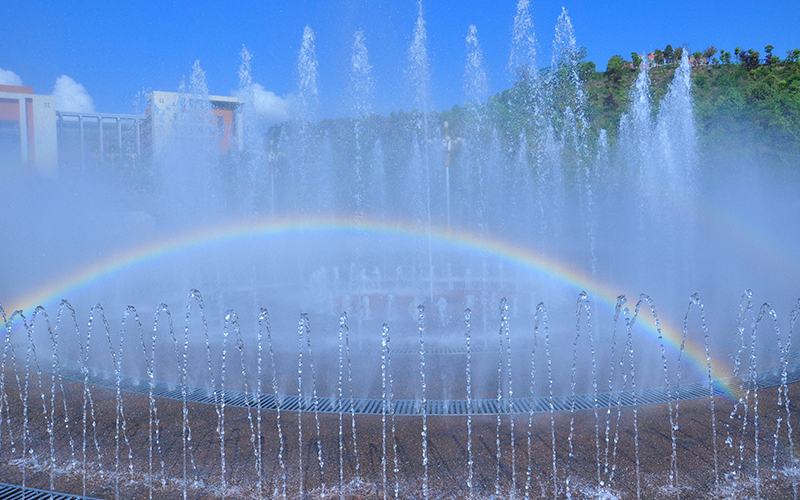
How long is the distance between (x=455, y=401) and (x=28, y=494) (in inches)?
140

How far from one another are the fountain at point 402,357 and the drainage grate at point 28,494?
5cm

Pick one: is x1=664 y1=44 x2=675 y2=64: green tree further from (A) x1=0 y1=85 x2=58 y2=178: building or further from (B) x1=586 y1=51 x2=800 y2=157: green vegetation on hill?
(A) x1=0 y1=85 x2=58 y2=178: building

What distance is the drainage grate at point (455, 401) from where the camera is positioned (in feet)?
16.4

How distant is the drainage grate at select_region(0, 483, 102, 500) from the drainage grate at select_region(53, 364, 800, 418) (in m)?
1.49

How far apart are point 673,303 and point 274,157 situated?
22.4 metres

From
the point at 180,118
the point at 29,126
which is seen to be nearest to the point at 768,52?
the point at 180,118

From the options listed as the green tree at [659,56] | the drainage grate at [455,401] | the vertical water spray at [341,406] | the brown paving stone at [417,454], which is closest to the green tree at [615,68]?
the green tree at [659,56]

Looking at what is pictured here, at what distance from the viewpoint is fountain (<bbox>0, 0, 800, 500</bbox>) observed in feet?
12.6

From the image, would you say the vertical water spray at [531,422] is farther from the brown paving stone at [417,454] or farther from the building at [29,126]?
the building at [29,126]

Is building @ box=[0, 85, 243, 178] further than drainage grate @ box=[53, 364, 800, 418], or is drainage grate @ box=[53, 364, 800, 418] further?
building @ box=[0, 85, 243, 178]

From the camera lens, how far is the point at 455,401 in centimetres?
526

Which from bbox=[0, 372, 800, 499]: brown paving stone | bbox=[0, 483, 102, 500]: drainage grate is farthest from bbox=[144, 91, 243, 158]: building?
bbox=[0, 483, 102, 500]: drainage grate

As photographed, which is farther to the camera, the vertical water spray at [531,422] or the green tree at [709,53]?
the green tree at [709,53]

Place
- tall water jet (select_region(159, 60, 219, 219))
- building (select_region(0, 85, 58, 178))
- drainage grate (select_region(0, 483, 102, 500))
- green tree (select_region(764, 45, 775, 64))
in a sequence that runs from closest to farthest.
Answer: drainage grate (select_region(0, 483, 102, 500)) → tall water jet (select_region(159, 60, 219, 219)) → green tree (select_region(764, 45, 775, 64)) → building (select_region(0, 85, 58, 178))
